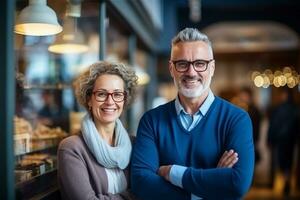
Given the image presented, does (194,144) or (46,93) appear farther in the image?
(46,93)

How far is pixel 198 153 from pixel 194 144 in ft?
0.14

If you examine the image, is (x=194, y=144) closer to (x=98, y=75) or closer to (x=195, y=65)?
(x=195, y=65)

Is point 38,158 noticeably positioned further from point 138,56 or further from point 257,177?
point 257,177

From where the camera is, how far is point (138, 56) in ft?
22.8

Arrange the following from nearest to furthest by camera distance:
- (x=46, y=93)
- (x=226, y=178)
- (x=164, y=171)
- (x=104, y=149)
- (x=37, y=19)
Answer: (x=226, y=178), (x=164, y=171), (x=104, y=149), (x=37, y=19), (x=46, y=93)

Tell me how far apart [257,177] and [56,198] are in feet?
19.4

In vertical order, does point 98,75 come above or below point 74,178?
above

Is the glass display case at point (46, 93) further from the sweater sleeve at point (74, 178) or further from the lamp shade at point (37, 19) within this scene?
the sweater sleeve at point (74, 178)

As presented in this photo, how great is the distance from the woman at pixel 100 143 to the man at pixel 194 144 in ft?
0.45

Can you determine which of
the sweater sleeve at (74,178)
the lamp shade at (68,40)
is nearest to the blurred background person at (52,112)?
the lamp shade at (68,40)

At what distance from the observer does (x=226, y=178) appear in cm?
193

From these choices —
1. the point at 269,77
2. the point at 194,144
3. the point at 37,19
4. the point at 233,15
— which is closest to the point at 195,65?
the point at 194,144

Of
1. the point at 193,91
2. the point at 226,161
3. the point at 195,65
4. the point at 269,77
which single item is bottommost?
the point at 226,161

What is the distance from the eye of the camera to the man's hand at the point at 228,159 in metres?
1.95
